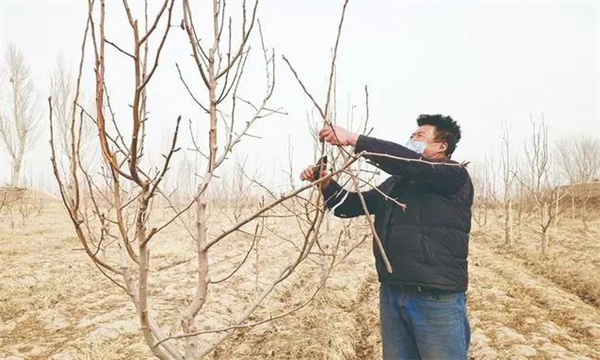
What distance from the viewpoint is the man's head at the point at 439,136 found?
2.28 m

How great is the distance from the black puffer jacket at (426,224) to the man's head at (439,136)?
9.7 inches

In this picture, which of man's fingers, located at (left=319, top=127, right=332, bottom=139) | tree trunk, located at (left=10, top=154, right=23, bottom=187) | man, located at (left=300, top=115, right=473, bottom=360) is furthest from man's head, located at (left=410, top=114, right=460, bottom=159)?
Result: tree trunk, located at (left=10, top=154, right=23, bottom=187)

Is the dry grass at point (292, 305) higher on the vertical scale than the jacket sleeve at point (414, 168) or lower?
lower

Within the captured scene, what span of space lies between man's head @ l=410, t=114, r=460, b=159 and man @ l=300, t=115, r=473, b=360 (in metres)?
0.22

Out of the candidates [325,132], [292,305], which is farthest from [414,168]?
[292,305]

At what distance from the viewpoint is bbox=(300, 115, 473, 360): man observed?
6.40 feet

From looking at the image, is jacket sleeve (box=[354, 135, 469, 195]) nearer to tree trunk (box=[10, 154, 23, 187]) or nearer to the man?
the man

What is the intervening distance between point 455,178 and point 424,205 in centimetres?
20

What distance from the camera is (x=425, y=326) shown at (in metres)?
2.00

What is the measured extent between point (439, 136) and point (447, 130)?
58 mm

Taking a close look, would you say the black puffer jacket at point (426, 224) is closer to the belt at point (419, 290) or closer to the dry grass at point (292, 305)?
the belt at point (419, 290)

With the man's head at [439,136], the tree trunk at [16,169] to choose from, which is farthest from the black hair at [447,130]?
the tree trunk at [16,169]

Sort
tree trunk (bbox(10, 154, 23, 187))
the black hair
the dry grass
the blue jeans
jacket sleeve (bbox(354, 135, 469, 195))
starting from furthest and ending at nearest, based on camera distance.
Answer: tree trunk (bbox(10, 154, 23, 187))
the dry grass
the black hair
the blue jeans
jacket sleeve (bbox(354, 135, 469, 195))

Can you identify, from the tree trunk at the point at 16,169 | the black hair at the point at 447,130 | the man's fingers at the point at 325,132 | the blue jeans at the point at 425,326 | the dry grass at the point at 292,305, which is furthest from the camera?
the tree trunk at the point at 16,169
